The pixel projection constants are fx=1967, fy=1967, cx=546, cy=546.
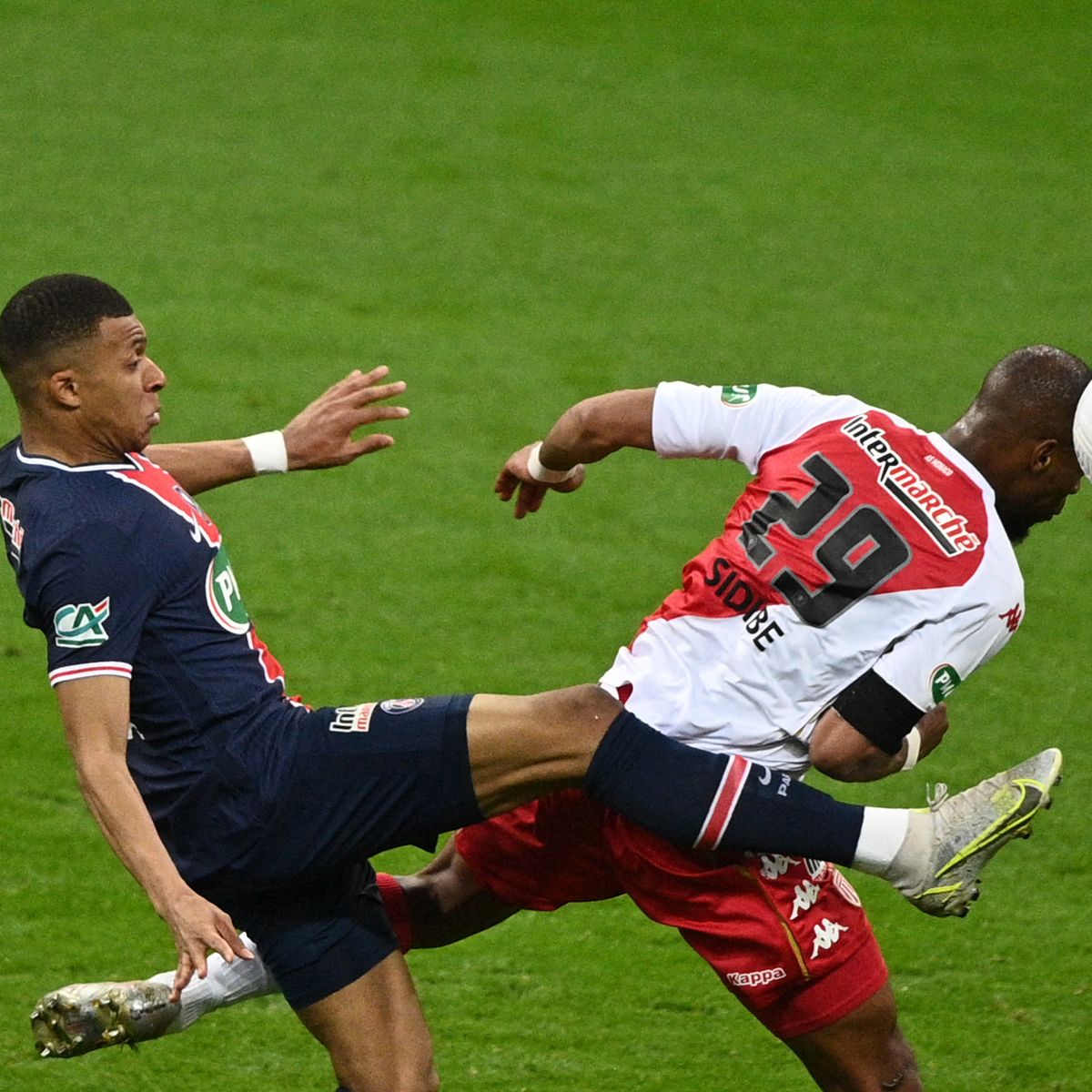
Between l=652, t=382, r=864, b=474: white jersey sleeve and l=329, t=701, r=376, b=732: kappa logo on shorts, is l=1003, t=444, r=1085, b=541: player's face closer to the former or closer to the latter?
l=652, t=382, r=864, b=474: white jersey sleeve

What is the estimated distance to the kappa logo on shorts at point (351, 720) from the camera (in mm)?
4242

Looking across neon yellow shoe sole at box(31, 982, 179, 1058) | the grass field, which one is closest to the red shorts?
the grass field

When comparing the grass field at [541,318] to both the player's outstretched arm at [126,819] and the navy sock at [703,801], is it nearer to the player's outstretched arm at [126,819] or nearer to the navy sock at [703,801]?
the navy sock at [703,801]

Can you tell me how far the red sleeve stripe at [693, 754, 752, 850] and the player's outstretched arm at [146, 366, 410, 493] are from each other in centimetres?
129

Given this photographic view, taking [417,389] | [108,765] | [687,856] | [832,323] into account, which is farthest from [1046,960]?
[832,323]

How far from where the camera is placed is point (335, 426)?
490 cm

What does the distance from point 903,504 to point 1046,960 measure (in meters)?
2.28

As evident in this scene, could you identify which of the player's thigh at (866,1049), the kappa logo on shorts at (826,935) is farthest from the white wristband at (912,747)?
the player's thigh at (866,1049)

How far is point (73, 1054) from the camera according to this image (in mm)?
4660

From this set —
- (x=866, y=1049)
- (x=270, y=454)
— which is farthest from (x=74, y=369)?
(x=866, y=1049)

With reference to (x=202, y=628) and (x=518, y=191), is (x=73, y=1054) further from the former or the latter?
(x=518, y=191)

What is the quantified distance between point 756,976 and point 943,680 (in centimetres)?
77

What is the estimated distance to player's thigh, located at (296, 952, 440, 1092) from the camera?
14.2 ft

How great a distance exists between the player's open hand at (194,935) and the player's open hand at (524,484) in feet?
5.12
